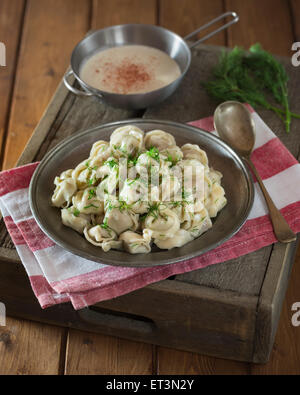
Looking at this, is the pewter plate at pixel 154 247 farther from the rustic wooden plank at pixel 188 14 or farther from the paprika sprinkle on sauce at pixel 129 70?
the rustic wooden plank at pixel 188 14

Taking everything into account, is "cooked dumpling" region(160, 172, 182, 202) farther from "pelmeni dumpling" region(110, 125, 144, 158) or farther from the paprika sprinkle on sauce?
the paprika sprinkle on sauce

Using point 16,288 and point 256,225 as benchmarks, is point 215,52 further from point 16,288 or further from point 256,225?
point 16,288

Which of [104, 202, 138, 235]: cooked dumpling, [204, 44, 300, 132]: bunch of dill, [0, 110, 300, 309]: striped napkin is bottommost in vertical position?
[0, 110, 300, 309]: striped napkin

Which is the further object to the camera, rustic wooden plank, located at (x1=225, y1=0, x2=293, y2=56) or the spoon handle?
rustic wooden plank, located at (x1=225, y1=0, x2=293, y2=56)

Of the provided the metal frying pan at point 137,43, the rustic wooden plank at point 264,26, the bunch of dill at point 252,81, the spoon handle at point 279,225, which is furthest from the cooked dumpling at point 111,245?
the rustic wooden plank at point 264,26

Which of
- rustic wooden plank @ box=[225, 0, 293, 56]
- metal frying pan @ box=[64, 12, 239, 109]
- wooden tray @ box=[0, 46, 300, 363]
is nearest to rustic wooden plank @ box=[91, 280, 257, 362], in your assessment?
wooden tray @ box=[0, 46, 300, 363]

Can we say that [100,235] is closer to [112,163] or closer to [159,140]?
[112,163]
